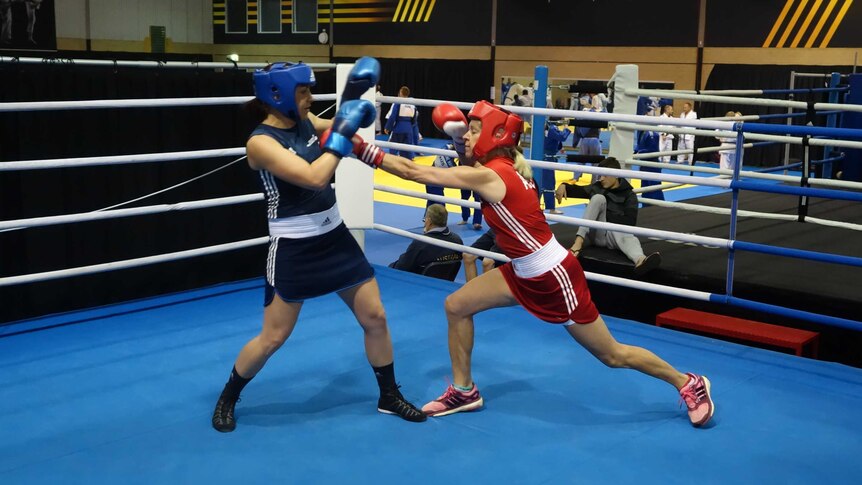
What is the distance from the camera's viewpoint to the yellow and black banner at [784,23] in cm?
1495

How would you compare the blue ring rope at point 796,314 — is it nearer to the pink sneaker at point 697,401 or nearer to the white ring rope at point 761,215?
the white ring rope at point 761,215

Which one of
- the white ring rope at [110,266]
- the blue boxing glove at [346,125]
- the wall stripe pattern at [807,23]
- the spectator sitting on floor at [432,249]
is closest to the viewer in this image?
the blue boxing glove at [346,125]

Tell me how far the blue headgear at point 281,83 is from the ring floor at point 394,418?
45.2 inches

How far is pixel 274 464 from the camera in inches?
113

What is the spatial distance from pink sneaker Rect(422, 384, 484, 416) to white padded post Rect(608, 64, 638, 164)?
291cm

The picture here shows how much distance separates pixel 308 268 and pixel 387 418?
2.11 feet

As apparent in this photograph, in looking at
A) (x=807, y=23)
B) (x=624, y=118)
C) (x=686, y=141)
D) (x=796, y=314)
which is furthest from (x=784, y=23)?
(x=796, y=314)

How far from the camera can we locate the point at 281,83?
292 cm

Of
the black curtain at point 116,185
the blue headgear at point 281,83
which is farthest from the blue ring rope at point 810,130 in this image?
the black curtain at point 116,185

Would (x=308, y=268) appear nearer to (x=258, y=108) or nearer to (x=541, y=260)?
(x=258, y=108)

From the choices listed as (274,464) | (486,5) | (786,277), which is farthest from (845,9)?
(274,464)

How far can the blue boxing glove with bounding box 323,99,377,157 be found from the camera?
2.83 meters

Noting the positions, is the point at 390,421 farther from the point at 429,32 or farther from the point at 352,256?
the point at 429,32

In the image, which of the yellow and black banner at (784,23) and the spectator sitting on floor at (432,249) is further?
the yellow and black banner at (784,23)
